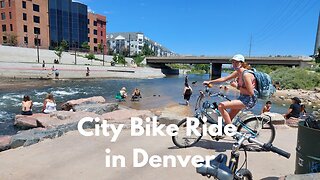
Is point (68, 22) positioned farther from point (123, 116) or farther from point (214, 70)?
point (123, 116)

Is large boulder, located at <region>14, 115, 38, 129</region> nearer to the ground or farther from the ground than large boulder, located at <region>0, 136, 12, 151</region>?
nearer to the ground

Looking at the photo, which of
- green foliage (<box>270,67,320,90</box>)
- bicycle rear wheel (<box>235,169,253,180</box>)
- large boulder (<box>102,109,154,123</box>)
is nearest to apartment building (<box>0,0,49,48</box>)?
green foliage (<box>270,67,320,90</box>)

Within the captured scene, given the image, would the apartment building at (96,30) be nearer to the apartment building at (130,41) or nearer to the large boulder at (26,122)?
the apartment building at (130,41)

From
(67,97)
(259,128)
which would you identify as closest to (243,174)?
(259,128)

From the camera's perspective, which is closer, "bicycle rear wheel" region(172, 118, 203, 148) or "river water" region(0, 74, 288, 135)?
"bicycle rear wheel" region(172, 118, 203, 148)

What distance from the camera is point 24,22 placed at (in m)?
68.2

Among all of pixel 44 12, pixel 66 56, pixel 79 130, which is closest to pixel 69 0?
pixel 44 12

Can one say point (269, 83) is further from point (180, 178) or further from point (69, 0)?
point (69, 0)

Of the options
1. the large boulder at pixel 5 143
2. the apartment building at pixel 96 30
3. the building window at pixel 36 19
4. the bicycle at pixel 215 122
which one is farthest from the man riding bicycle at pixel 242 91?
the apartment building at pixel 96 30

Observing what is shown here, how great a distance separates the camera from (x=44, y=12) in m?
73.2

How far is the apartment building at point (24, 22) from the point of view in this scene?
217 ft

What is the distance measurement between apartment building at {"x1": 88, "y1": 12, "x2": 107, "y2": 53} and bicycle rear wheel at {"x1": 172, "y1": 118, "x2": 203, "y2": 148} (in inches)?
3518

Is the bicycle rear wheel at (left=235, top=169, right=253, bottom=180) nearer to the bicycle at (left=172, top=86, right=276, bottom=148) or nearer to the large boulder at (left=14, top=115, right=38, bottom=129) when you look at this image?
A: the bicycle at (left=172, top=86, right=276, bottom=148)

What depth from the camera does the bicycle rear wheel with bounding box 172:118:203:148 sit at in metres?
5.74
